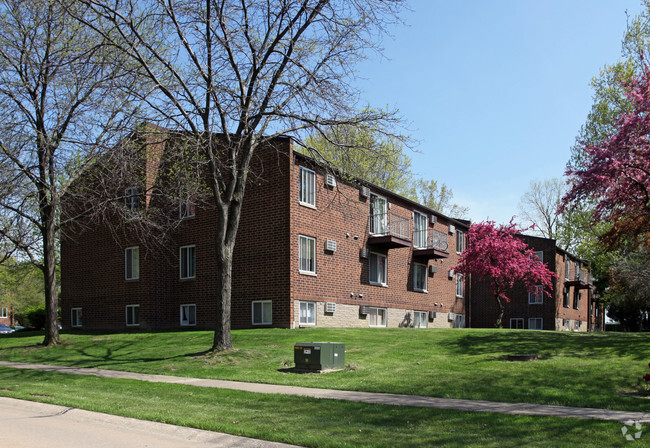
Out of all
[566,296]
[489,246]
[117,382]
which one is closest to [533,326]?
[566,296]

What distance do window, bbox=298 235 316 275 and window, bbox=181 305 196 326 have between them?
5639 mm

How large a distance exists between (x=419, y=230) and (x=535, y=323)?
1430 cm

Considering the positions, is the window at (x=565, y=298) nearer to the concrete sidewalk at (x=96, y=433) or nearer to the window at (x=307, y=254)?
the window at (x=307, y=254)

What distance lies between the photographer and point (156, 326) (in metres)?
25.6

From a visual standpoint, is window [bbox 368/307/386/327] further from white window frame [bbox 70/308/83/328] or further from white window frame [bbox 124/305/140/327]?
white window frame [bbox 70/308/83/328]

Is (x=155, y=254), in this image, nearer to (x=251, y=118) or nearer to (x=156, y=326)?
(x=156, y=326)

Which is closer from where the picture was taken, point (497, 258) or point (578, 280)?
point (497, 258)

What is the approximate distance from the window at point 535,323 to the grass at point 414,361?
74.0 ft

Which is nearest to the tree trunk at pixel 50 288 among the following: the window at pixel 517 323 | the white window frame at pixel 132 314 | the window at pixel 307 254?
the white window frame at pixel 132 314

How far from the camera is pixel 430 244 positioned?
1289 inches

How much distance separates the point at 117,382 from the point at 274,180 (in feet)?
38.3

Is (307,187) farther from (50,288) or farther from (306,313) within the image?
(50,288)

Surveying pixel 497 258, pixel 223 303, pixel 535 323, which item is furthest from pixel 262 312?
pixel 535 323

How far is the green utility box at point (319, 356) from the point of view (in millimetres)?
12959
